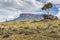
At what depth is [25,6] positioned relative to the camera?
48.3 feet

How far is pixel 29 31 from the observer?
13.7 metres

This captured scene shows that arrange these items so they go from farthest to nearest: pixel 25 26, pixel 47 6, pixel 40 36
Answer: pixel 47 6, pixel 25 26, pixel 40 36

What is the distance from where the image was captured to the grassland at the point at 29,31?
1317 cm

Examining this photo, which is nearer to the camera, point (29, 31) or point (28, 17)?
point (29, 31)

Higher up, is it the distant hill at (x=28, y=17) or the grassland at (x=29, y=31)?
the distant hill at (x=28, y=17)

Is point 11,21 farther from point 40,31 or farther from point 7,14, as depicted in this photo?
point 40,31

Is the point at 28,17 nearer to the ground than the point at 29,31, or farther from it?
farther from it

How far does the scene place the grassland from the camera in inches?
518

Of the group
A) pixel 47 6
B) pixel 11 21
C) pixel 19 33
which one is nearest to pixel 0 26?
pixel 11 21

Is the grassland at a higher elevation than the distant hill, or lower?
lower

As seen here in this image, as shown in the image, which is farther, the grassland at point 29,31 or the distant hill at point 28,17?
the distant hill at point 28,17

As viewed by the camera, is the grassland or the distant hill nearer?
the grassland

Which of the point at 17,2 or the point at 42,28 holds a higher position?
the point at 17,2

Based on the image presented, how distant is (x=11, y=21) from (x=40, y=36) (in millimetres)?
2837
